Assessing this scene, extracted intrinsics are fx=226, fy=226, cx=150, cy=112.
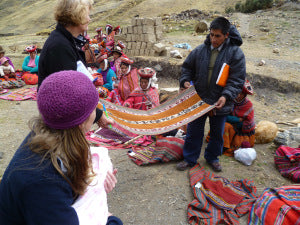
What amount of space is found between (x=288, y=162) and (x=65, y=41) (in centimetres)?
317

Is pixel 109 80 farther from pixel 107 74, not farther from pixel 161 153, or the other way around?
pixel 161 153

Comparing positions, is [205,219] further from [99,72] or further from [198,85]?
[99,72]

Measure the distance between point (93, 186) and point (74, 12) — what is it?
140 centimetres

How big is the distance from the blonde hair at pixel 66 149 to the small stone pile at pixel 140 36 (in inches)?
304

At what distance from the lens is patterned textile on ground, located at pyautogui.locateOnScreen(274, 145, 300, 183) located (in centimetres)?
297

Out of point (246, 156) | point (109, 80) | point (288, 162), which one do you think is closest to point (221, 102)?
point (246, 156)

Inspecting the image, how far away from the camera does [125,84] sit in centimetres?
530

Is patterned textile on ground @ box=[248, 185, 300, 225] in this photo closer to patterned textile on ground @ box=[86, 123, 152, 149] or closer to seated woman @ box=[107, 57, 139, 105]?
patterned textile on ground @ box=[86, 123, 152, 149]

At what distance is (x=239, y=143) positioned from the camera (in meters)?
3.70

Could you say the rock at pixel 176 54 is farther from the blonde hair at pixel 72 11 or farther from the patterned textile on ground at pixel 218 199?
the blonde hair at pixel 72 11

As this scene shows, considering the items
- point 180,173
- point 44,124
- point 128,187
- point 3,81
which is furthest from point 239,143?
point 3,81

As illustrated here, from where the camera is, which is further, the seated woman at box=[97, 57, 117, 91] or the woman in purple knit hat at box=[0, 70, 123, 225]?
the seated woman at box=[97, 57, 117, 91]

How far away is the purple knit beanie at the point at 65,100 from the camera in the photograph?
929 millimetres

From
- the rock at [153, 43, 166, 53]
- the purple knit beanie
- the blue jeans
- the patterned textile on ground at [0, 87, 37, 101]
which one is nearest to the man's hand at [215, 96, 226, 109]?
the blue jeans
